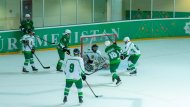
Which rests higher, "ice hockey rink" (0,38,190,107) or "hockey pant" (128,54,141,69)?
"hockey pant" (128,54,141,69)

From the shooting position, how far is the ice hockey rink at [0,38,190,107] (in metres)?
11.2

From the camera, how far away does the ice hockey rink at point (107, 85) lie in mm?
11219

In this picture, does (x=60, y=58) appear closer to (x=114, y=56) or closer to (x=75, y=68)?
(x=114, y=56)

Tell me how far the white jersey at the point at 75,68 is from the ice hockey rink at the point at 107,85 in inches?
28.2

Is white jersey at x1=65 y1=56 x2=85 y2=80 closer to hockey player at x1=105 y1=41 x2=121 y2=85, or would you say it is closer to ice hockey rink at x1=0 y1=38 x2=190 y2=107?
ice hockey rink at x1=0 y1=38 x2=190 y2=107

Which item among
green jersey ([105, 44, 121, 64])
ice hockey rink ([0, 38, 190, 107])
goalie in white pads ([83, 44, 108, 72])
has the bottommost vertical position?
ice hockey rink ([0, 38, 190, 107])

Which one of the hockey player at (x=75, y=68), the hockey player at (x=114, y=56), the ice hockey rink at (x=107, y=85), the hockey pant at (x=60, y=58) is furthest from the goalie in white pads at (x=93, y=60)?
the hockey player at (x=75, y=68)

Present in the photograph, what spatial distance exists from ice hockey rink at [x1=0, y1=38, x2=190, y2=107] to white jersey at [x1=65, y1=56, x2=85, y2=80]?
716mm

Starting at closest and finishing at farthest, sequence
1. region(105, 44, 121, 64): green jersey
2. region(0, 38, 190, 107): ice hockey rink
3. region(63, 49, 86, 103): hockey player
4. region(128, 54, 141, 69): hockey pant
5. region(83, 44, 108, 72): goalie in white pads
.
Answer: region(63, 49, 86, 103): hockey player < region(0, 38, 190, 107): ice hockey rink < region(105, 44, 121, 64): green jersey < region(128, 54, 141, 69): hockey pant < region(83, 44, 108, 72): goalie in white pads

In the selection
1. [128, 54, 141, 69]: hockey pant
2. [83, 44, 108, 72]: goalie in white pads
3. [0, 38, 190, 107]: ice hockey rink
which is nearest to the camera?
[0, 38, 190, 107]: ice hockey rink

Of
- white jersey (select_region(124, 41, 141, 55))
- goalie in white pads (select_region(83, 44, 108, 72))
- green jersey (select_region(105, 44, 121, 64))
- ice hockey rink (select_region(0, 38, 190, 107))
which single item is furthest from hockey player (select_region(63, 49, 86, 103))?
goalie in white pads (select_region(83, 44, 108, 72))

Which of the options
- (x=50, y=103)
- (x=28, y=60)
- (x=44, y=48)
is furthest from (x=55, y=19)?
(x=50, y=103)

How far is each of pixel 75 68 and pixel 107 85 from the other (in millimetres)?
2724

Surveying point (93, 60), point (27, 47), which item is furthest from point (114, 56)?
point (27, 47)
